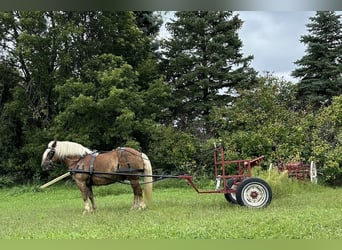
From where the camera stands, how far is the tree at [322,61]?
16844 millimetres

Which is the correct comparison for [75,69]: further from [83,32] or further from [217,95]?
[217,95]

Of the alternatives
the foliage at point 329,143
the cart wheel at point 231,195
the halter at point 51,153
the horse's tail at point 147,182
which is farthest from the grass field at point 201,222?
the foliage at point 329,143

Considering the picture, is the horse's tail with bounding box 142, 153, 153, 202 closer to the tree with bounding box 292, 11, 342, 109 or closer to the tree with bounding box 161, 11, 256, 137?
the tree with bounding box 161, 11, 256, 137

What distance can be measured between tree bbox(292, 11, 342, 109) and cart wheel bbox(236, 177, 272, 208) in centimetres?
1062

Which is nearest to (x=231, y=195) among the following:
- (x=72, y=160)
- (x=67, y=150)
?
(x=72, y=160)

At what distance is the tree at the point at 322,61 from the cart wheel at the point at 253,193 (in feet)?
34.8

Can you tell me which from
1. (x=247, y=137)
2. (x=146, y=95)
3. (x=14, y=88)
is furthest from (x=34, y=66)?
(x=247, y=137)

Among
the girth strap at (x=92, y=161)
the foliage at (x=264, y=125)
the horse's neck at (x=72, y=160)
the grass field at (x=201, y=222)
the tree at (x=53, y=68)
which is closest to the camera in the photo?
the grass field at (x=201, y=222)

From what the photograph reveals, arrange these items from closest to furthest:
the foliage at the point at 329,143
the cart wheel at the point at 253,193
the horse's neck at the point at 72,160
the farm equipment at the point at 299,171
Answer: the cart wheel at the point at 253,193 < the horse's neck at the point at 72,160 < the farm equipment at the point at 299,171 < the foliage at the point at 329,143

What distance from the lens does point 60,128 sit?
13867 millimetres

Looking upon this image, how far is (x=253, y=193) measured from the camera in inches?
264

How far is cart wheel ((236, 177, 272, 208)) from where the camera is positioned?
21.7 ft

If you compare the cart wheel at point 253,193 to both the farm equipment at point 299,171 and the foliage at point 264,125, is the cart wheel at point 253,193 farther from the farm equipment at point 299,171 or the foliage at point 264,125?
the foliage at point 264,125

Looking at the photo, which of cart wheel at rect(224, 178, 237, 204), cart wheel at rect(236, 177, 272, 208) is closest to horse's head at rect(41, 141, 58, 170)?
cart wheel at rect(224, 178, 237, 204)
